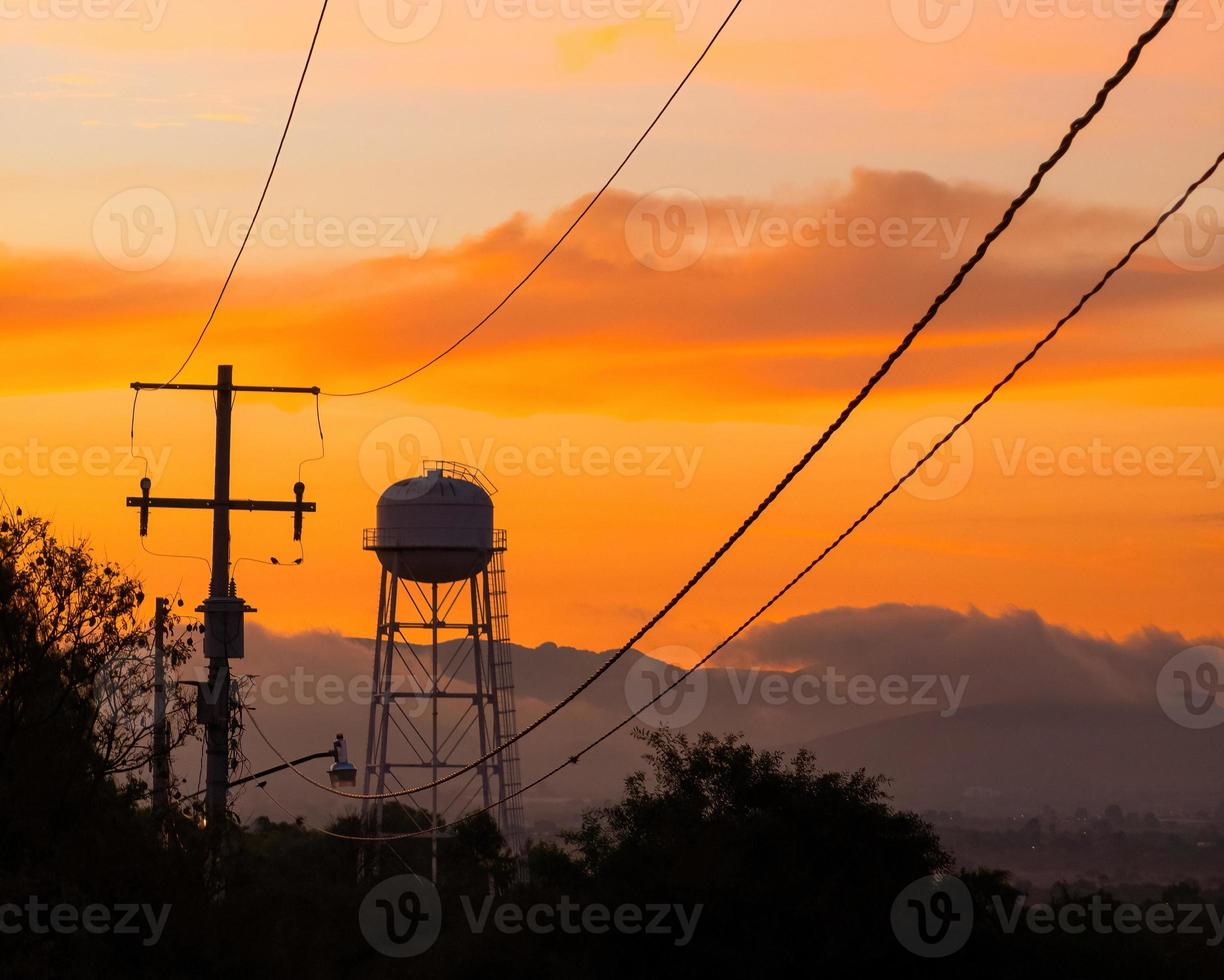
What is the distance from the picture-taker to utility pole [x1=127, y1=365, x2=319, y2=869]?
29.8m

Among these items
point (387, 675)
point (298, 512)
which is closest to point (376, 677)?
point (387, 675)

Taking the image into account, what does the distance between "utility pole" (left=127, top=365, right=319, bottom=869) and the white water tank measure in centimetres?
2307

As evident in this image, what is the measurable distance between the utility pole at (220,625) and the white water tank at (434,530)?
23066 mm

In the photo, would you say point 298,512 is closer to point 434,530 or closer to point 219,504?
point 219,504

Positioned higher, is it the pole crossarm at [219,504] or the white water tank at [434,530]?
Result: the white water tank at [434,530]

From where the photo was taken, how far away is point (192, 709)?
3078cm

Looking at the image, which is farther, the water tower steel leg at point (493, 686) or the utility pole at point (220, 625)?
the water tower steel leg at point (493, 686)

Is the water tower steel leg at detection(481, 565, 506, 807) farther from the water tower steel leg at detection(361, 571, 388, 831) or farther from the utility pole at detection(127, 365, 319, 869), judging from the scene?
the utility pole at detection(127, 365, 319, 869)

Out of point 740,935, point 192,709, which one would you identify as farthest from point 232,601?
point 740,935

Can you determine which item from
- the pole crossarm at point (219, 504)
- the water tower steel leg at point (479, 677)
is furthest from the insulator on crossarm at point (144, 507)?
the water tower steel leg at point (479, 677)

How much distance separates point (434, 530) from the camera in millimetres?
54250

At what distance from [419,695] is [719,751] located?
601 inches

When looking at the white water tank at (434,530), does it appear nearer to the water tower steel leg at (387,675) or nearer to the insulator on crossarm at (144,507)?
the water tower steel leg at (387,675)

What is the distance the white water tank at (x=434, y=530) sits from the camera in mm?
54250
